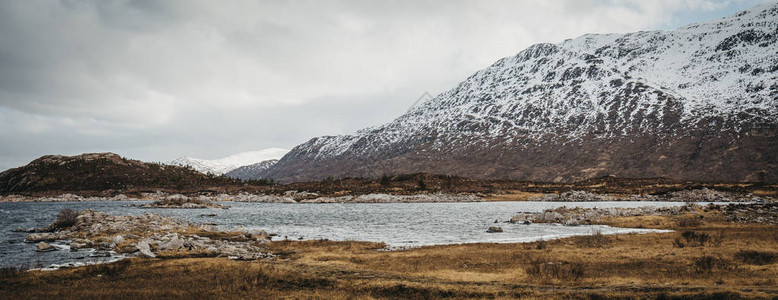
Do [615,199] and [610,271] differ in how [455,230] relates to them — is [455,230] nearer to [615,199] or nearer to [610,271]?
[610,271]

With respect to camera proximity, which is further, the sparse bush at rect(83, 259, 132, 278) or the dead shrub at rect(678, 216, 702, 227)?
the dead shrub at rect(678, 216, 702, 227)

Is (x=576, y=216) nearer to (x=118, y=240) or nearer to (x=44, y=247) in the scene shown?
(x=118, y=240)

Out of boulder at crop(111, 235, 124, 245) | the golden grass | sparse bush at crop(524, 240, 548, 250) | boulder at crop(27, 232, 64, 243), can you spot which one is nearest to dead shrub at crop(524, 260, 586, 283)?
the golden grass

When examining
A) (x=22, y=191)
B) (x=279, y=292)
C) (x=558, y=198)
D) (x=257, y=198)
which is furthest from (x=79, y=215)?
(x=22, y=191)

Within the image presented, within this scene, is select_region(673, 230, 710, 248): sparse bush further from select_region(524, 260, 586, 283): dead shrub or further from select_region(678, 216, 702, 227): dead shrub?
select_region(678, 216, 702, 227): dead shrub

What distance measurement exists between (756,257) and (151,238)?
42.5 meters

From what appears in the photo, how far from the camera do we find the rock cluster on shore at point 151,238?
30203 millimetres

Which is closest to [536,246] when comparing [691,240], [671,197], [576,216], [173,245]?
[691,240]

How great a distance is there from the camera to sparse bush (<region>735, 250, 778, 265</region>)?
22.9 meters

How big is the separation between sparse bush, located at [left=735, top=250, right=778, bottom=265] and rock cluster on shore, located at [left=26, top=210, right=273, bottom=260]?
2834cm

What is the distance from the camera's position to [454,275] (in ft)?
72.4

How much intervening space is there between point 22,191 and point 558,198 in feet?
686

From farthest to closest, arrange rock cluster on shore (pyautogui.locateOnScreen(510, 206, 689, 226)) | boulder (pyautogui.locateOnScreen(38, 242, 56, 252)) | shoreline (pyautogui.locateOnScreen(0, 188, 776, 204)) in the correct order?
shoreline (pyautogui.locateOnScreen(0, 188, 776, 204)) → rock cluster on shore (pyautogui.locateOnScreen(510, 206, 689, 226)) → boulder (pyautogui.locateOnScreen(38, 242, 56, 252))

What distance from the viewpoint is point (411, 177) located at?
198m
